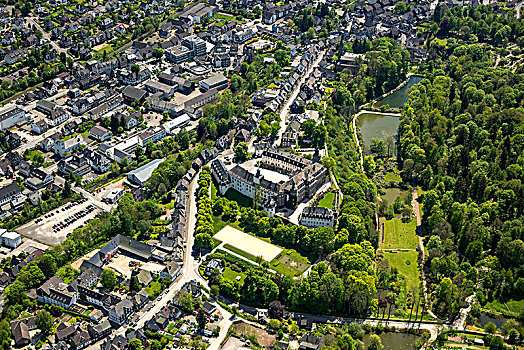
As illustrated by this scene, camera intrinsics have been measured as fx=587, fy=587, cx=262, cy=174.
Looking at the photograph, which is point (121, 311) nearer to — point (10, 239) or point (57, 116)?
point (10, 239)

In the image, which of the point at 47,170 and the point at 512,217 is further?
the point at 47,170

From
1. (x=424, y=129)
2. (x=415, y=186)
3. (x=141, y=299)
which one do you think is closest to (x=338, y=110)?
(x=424, y=129)

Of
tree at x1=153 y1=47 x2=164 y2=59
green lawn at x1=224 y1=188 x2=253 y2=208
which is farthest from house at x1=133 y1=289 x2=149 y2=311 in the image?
tree at x1=153 y1=47 x2=164 y2=59

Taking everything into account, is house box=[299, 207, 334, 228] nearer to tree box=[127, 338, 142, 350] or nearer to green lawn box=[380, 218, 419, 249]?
green lawn box=[380, 218, 419, 249]

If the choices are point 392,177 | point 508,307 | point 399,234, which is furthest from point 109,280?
point 392,177

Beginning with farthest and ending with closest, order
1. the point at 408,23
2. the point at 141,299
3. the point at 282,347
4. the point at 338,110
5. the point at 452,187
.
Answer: the point at 408,23 < the point at 338,110 < the point at 452,187 < the point at 141,299 < the point at 282,347

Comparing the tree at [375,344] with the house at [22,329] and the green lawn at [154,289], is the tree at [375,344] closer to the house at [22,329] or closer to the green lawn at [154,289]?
the green lawn at [154,289]

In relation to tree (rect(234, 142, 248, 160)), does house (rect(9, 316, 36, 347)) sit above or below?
below

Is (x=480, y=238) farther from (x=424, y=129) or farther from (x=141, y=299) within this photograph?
(x=141, y=299)
